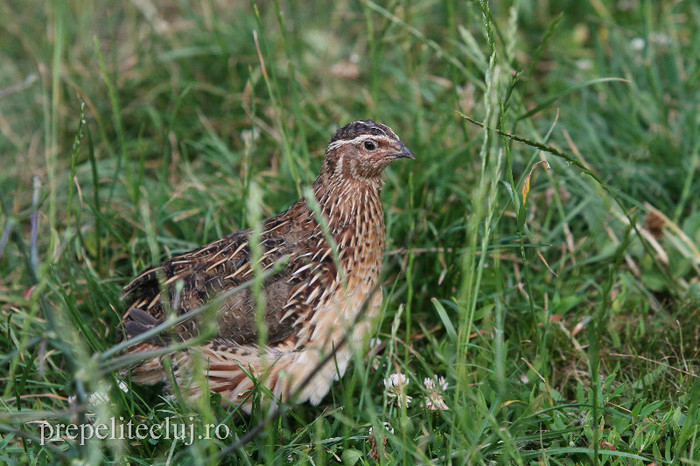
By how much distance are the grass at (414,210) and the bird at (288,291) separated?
0.17m

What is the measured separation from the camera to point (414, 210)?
176 inches

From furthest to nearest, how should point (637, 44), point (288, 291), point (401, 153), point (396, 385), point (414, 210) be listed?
1. point (637, 44)
2. point (414, 210)
3. point (401, 153)
4. point (288, 291)
5. point (396, 385)

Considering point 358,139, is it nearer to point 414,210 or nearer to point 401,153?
point 401,153

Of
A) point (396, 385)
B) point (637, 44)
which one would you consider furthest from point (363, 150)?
point (637, 44)

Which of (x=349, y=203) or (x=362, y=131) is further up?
(x=362, y=131)

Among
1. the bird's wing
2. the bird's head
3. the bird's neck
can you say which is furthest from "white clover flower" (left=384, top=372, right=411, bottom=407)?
the bird's head

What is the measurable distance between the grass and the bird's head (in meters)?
0.26

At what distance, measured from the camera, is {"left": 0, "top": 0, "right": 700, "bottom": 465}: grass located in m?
2.98

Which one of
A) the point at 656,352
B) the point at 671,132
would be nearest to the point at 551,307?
the point at 656,352

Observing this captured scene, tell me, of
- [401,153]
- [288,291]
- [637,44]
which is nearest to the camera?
[288,291]

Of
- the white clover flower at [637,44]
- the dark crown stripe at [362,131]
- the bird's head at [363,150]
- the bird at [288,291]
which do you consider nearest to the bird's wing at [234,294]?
the bird at [288,291]

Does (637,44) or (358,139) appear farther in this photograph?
(637,44)

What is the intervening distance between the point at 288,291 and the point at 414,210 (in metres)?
1.29

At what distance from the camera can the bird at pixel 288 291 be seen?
3.42 m
